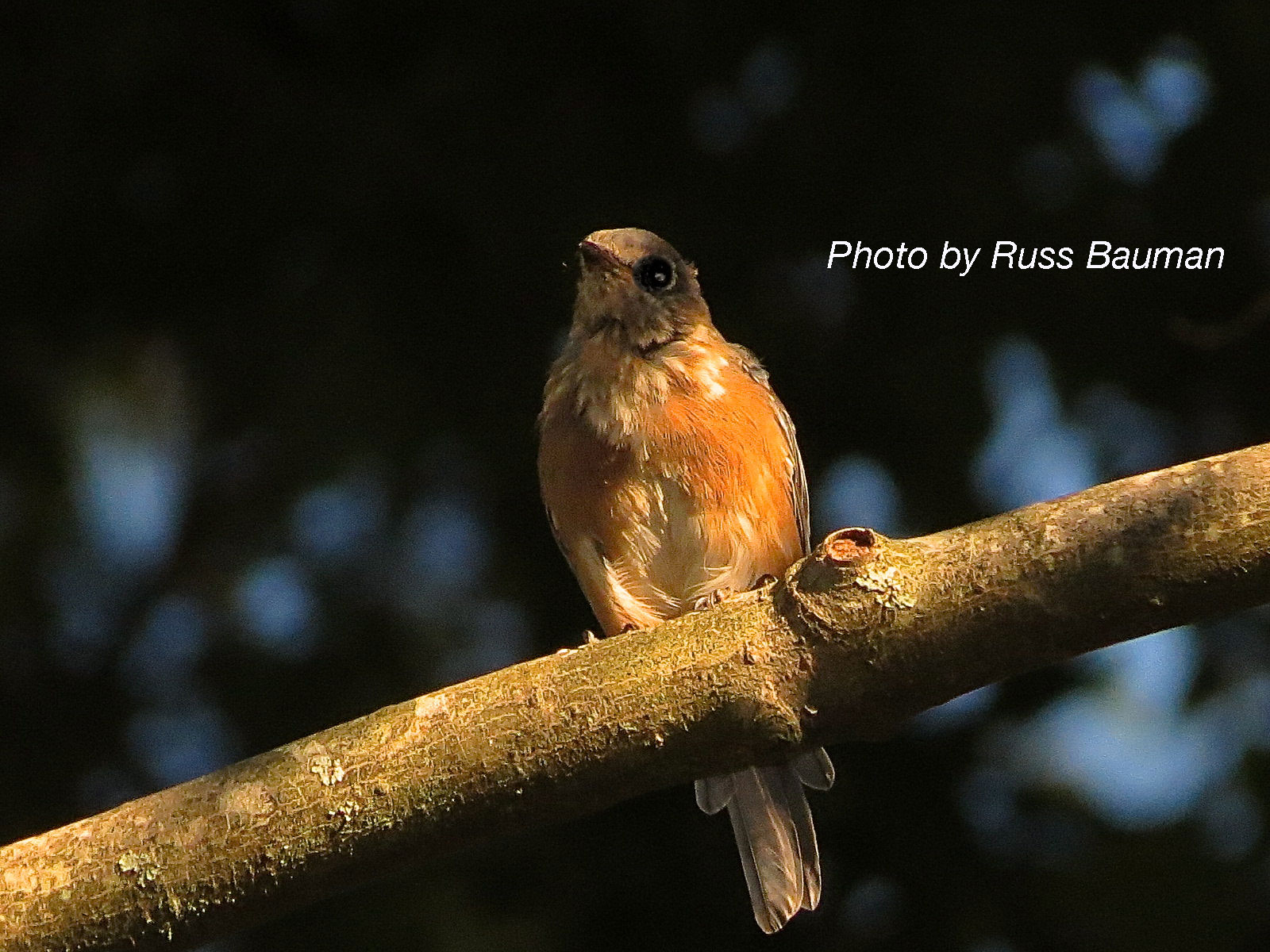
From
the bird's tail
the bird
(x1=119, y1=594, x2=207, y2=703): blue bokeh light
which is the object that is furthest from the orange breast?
(x1=119, y1=594, x2=207, y2=703): blue bokeh light

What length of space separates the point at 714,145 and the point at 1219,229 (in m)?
1.71

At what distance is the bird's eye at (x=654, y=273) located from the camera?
5422 millimetres

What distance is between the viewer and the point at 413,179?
5.57 metres

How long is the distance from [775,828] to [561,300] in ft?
6.77

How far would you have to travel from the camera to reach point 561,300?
5910mm

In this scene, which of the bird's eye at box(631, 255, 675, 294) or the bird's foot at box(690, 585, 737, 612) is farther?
the bird's eye at box(631, 255, 675, 294)

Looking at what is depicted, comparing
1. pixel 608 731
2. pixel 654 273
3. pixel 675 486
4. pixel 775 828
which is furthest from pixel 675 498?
pixel 608 731

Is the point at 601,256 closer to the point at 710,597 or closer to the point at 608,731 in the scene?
the point at 710,597

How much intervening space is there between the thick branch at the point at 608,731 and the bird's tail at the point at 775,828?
5.12ft

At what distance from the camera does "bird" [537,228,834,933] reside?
4.95m

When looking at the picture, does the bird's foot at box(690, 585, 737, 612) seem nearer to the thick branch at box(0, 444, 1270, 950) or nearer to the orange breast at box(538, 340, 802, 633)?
the orange breast at box(538, 340, 802, 633)

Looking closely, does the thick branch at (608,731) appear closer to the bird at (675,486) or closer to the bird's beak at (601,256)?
the bird at (675,486)

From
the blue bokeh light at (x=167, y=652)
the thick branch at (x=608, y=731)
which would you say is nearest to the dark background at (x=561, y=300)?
the blue bokeh light at (x=167, y=652)

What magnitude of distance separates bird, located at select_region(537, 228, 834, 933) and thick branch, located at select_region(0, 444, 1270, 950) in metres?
1.68
